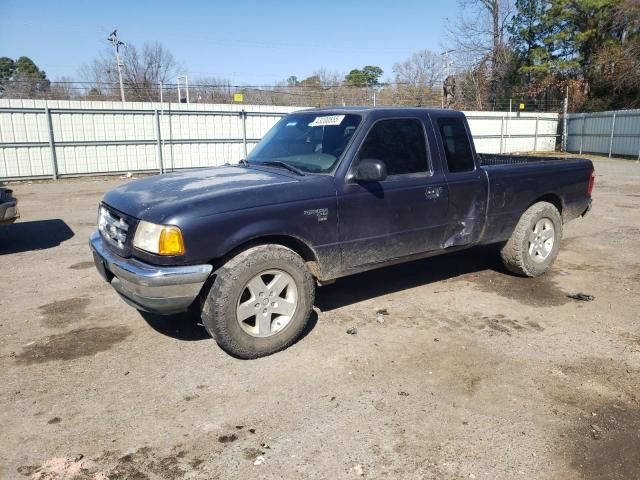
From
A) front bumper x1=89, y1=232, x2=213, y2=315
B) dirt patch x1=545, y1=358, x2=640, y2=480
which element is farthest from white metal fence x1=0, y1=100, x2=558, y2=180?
dirt patch x1=545, y1=358, x2=640, y2=480

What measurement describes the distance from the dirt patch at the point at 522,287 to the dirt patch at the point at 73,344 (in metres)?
3.80

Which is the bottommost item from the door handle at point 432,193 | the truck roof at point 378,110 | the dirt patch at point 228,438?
the dirt patch at point 228,438

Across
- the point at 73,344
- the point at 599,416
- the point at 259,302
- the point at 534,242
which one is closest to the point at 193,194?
the point at 259,302

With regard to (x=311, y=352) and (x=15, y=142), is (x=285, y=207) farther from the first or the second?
(x=15, y=142)

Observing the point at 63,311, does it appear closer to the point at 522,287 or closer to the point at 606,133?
the point at 522,287

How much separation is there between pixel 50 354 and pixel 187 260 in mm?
1531

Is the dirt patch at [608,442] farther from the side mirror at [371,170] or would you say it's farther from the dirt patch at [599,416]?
the side mirror at [371,170]

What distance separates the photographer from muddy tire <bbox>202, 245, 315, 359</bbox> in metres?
3.63

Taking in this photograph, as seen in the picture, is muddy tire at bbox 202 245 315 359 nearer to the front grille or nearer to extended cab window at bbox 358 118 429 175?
the front grille

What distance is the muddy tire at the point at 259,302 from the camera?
3.63 m

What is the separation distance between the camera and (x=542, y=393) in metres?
3.36

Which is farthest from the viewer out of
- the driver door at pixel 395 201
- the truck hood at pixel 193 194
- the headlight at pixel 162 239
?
the driver door at pixel 395 201

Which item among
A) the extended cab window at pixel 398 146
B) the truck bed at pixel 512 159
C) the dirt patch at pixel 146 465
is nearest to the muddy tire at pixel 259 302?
the dirt patch at pixel 146 465

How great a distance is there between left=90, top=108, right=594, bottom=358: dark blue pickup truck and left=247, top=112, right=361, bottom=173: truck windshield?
1 cm
